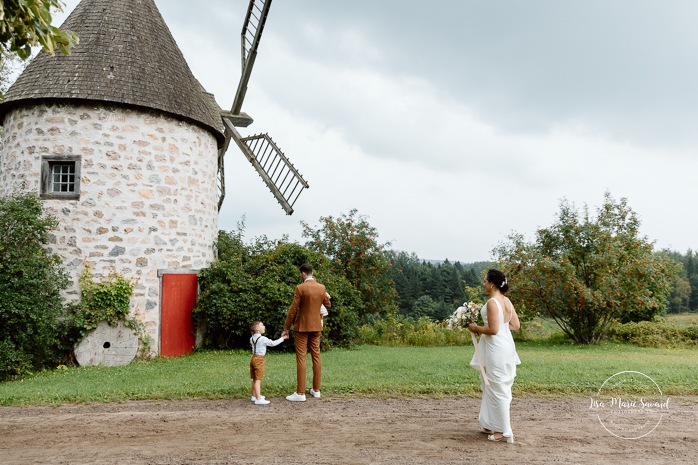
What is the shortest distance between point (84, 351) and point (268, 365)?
3940 millimetres

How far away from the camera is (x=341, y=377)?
8609 mm

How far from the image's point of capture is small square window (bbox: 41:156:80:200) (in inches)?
436

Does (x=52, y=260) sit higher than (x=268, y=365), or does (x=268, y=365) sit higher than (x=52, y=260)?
(x=52, y=260)

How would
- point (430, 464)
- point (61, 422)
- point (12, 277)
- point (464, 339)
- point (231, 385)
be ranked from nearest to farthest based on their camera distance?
point (430, 464) < point (61, 422) < point (231, 385) < point (12, 277) < point (464, 339)

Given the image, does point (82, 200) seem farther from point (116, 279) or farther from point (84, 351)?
point (84, 351)

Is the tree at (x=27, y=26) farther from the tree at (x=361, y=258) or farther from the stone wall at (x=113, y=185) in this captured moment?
the tree at (x=361, y=258)

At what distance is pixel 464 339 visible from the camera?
15.9m

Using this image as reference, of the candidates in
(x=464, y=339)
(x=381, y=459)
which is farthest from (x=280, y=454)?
(x=464, y=339)

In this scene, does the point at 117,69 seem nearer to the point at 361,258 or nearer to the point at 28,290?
the point at 28,290

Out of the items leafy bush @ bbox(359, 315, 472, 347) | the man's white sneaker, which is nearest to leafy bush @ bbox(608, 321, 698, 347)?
leafy bush @ bbox(359, 315, 472, 347)

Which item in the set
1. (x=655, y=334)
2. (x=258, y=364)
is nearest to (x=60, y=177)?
(x=258, y=364)

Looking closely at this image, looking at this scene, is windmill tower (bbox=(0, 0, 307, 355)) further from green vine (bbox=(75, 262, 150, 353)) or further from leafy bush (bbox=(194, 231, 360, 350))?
leafy bush (bbox=(194, 231, 360, 350))

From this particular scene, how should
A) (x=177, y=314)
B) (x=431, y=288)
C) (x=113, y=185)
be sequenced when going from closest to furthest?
(x=113, y=185) → (x=177, y=314) → (x=431, y=288)

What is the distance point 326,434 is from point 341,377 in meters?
3.03
